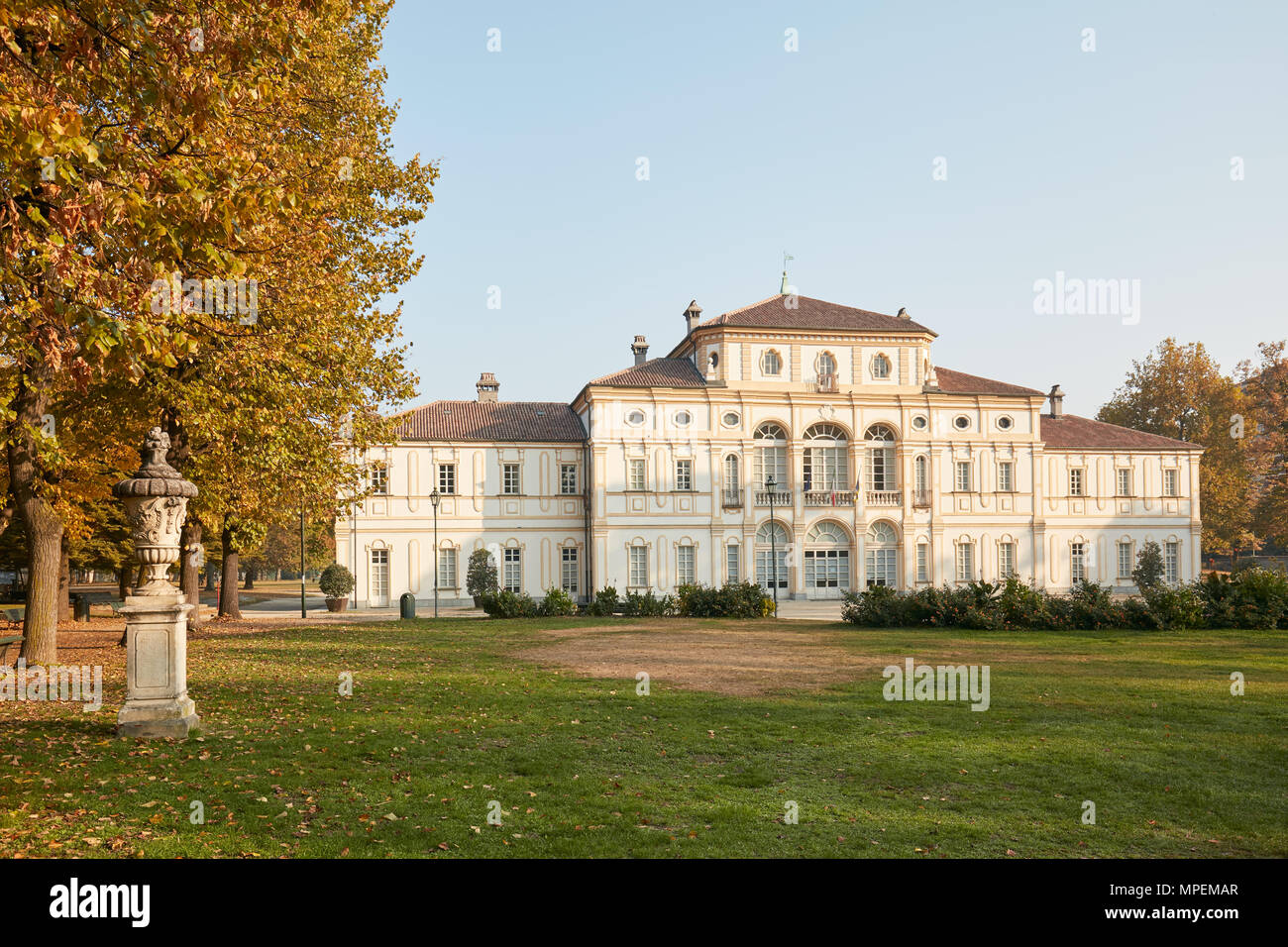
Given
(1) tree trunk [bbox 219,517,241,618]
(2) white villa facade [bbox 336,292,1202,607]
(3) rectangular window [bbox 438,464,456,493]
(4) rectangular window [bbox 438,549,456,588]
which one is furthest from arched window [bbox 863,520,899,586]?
(1) tree trunk [bbox 219,517,241,618]

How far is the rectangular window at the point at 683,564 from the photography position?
39594 mm

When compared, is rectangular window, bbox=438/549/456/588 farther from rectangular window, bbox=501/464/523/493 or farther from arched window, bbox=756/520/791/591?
arched window, bbox=756/520/791/591

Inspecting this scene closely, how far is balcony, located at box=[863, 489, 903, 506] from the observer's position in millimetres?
41562

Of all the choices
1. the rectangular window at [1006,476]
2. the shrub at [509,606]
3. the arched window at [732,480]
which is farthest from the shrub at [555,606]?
the rectangular window at [1006,476]

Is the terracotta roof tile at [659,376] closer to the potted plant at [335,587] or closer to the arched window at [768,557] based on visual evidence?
the arched window at [768,557]

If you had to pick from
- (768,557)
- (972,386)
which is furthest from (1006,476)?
(768,557)

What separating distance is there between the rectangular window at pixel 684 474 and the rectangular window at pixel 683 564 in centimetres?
289

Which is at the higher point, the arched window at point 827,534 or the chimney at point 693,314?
the chimney at point 693,314

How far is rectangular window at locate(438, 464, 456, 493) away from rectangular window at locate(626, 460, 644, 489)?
8.28 m

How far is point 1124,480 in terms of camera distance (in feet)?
150

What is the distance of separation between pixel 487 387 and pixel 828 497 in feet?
61.6

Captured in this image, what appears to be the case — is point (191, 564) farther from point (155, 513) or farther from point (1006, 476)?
point (1006, 476)

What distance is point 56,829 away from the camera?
591 centimetres
